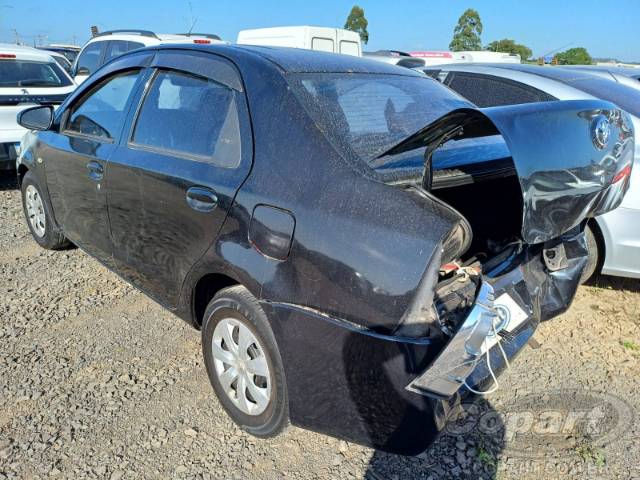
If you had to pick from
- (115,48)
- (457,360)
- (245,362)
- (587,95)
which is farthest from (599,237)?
(115,48)

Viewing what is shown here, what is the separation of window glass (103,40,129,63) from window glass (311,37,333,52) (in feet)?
10.6

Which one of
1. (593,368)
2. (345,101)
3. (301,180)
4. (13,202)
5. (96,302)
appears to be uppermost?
(345,101)

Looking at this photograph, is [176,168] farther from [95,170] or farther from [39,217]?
[39,217]

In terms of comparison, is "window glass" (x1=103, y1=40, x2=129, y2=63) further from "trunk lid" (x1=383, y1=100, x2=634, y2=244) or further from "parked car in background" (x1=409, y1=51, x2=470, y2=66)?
"trunk lid" (x1=383, y1=100, x2=634, y2=244)

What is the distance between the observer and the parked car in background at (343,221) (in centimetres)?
176

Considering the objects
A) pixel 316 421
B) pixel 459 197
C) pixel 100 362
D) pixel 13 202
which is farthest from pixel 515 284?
pixel 13 202

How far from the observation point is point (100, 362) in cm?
292

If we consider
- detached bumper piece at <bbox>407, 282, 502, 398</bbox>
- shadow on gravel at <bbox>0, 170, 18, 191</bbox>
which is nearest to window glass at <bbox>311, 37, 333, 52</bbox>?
shadow on gravel at <bbox>0, 170, 18, 191</bbox>

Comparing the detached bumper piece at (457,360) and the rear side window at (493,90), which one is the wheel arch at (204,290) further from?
the rear side window at (493,90)

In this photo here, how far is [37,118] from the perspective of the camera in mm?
3758

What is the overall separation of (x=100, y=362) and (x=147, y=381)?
0.35 m

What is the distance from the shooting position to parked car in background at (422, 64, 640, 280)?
3301 millimetres

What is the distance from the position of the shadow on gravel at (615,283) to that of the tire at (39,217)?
4118 millimetres

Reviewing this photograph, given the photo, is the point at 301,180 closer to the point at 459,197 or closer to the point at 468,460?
the point at 459,197
